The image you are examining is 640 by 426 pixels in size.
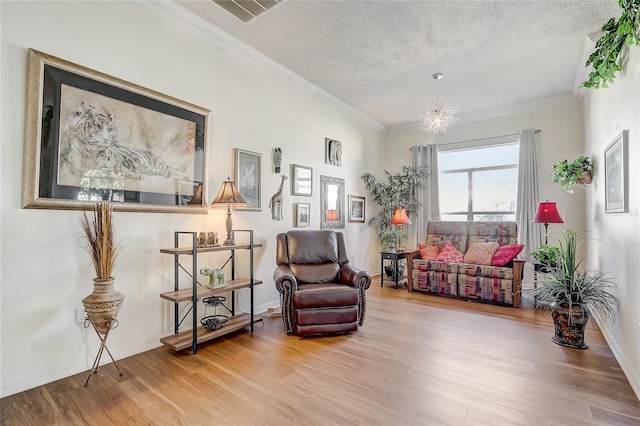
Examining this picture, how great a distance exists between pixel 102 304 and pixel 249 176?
1.94 meters

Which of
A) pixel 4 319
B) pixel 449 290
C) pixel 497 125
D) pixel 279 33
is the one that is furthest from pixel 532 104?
pixel 4 319

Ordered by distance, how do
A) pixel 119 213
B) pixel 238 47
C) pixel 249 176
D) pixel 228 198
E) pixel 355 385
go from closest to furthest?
pixel 355 385
pixel 119 213
pixel 228 198
pixel 238 47
pixel 249 176

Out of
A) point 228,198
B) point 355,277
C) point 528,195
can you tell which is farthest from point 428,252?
point 228,198

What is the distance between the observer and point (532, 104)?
16.4 feet

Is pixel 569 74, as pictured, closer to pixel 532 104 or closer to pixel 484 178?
pixel 532 104

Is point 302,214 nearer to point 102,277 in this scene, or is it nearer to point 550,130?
point 102,277

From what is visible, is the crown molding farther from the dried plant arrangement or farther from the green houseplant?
the dried plant arrangement

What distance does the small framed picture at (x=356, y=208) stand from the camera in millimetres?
5457

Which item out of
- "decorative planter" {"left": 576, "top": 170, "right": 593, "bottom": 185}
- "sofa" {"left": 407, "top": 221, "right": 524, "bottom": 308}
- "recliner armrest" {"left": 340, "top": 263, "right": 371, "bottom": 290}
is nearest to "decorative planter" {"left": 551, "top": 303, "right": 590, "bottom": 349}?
"sofa" {"left": 407, "top": 221, "right": 524, "bottom": 308}

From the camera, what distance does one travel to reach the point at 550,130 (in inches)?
192

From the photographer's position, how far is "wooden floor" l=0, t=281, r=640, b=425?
178 cm

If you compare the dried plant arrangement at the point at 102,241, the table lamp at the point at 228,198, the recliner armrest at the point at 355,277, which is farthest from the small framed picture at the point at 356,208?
the dried plant arrangement at the point at 102,241

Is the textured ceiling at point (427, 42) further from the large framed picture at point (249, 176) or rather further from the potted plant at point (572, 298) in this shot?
the potted plant at point (572, 298)

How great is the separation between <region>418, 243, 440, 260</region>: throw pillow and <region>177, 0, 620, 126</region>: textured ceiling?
243 centimetres
